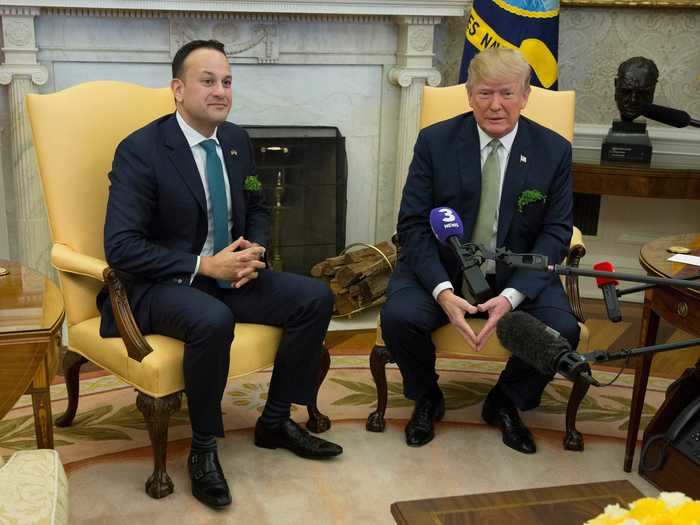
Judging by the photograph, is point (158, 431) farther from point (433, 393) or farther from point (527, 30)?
point (527, 30)

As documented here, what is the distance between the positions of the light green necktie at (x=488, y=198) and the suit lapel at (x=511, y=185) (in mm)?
27

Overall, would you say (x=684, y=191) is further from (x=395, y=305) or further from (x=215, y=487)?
(x=215, y=487)

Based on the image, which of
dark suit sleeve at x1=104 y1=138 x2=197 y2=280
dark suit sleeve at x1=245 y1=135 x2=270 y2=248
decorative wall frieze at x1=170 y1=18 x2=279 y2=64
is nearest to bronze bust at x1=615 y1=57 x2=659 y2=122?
decorative wall frieze at x1=170 y1=18 x2=279 y2=64

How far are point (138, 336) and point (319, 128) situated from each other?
2391mm

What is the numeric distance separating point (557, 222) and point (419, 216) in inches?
19.5

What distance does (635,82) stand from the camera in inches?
178

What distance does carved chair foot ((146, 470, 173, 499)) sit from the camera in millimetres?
2885

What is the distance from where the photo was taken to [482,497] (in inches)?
80.0

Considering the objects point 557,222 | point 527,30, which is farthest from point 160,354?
point 527,30

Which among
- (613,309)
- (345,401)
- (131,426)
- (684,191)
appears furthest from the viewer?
(684,191)

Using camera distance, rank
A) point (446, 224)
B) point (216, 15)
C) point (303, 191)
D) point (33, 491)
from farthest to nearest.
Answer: point (303, 191) < point (216, 15) < point (446, 224) < point (33, 491)

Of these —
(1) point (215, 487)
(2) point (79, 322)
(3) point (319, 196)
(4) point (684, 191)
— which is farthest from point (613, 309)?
(3) point (319, 196)

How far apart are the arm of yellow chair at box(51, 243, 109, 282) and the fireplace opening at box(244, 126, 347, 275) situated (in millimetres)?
1872

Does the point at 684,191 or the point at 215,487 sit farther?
the point at 684,191
